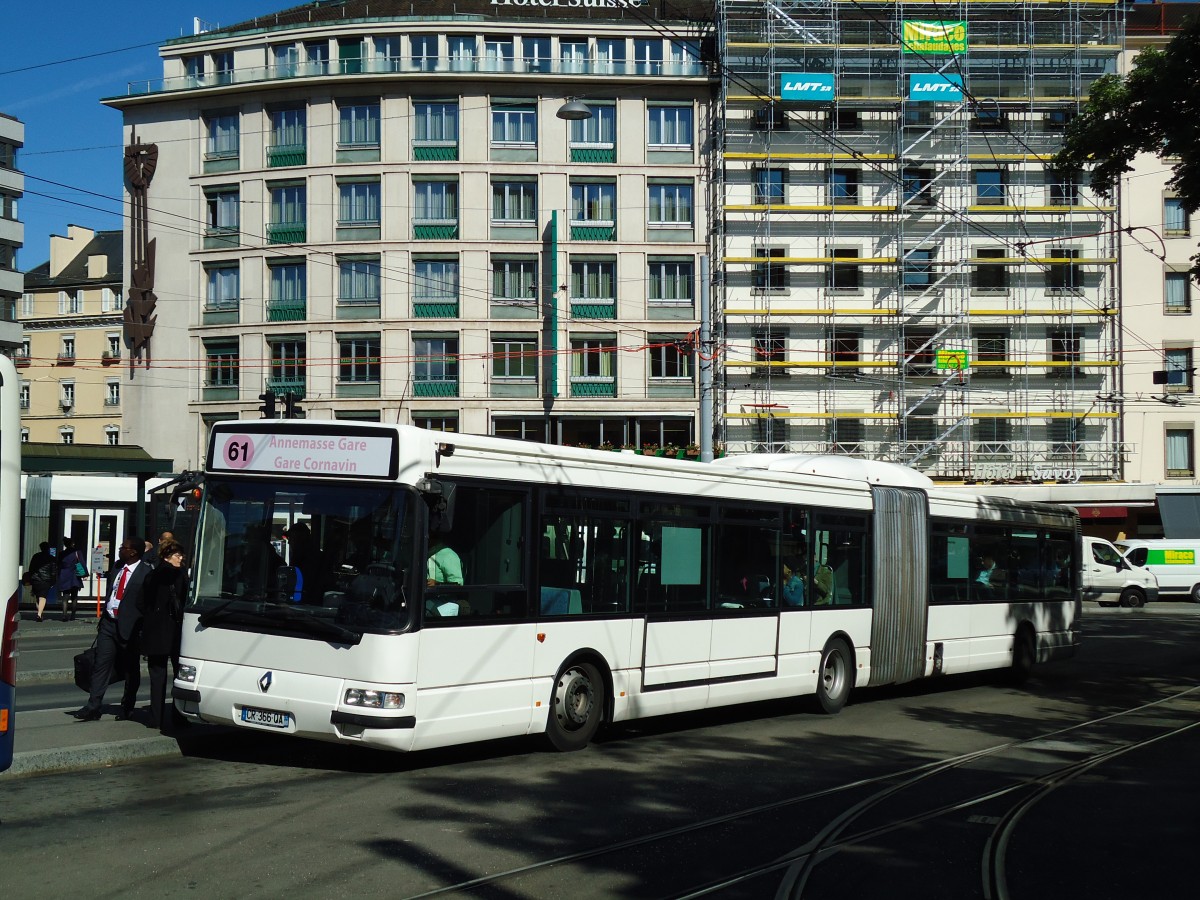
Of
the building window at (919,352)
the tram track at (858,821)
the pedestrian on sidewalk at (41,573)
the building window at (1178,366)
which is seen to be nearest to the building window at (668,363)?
the building window at (919,352)

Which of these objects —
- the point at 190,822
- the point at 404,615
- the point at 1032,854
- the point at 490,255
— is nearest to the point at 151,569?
the point at 404,615

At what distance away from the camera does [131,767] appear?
10.6 metres

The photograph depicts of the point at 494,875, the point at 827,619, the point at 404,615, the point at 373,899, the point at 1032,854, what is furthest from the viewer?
the point at 827,619

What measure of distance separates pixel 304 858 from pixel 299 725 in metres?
2.71

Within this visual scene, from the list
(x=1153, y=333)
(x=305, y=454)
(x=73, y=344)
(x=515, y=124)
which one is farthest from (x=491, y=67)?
(x=305, y=454)

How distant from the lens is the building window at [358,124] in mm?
52156

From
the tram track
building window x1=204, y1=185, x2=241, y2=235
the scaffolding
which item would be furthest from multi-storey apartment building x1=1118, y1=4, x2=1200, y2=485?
the tram track

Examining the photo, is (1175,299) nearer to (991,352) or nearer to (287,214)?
(991,352)

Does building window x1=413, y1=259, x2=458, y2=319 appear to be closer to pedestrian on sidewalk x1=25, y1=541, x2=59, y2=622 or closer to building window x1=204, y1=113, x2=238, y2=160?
building window x1=204, y1=113, x2=238, y2=160

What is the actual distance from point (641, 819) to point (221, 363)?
155 feet

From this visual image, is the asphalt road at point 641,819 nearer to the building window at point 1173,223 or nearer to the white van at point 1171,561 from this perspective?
the white van at point 1171,561

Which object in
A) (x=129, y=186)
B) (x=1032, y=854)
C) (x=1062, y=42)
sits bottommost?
(x=1032, y=854)

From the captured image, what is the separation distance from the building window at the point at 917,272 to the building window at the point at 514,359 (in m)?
14.3

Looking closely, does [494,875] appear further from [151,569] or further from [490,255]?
[490,255]
